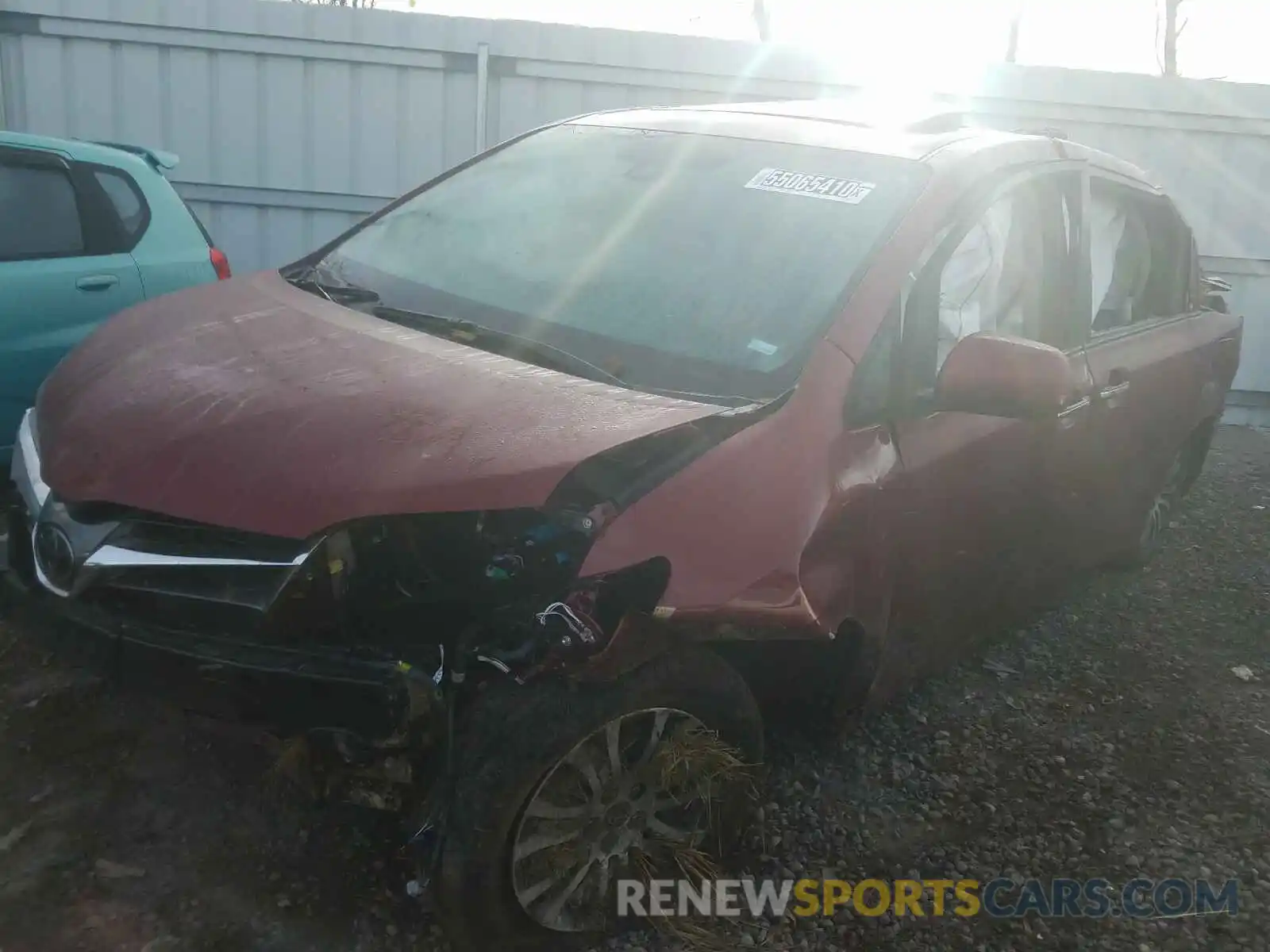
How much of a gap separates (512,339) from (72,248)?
2.79m

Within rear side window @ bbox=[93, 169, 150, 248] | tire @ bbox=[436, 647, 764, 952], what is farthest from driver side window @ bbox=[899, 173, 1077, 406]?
rear side window @ bbox=[93, 169, 150, 248]

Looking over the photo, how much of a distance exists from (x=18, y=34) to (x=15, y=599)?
657 cm

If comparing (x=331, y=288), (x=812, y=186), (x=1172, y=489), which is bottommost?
(x=1172, y=489)

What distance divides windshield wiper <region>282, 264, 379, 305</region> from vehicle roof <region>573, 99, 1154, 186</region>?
106 cm

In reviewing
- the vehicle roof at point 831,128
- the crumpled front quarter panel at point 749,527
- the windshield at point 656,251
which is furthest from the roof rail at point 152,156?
the crumpled front quarter panel at point 749,527

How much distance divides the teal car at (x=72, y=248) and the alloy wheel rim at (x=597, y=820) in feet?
10.4

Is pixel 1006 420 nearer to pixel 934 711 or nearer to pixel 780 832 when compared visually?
pixel 934 711

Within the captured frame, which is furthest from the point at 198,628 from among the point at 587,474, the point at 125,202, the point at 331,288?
the point at 125,202

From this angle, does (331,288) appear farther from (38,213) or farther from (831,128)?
(38,213)

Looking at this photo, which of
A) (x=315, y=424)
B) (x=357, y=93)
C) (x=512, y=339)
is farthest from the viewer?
(x=357, y=93)

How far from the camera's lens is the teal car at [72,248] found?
14.5 ft

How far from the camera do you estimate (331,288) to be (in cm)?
323

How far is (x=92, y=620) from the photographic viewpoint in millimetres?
2297

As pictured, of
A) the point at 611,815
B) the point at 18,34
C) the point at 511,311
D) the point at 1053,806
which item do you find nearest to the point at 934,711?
the point at 1053,806
